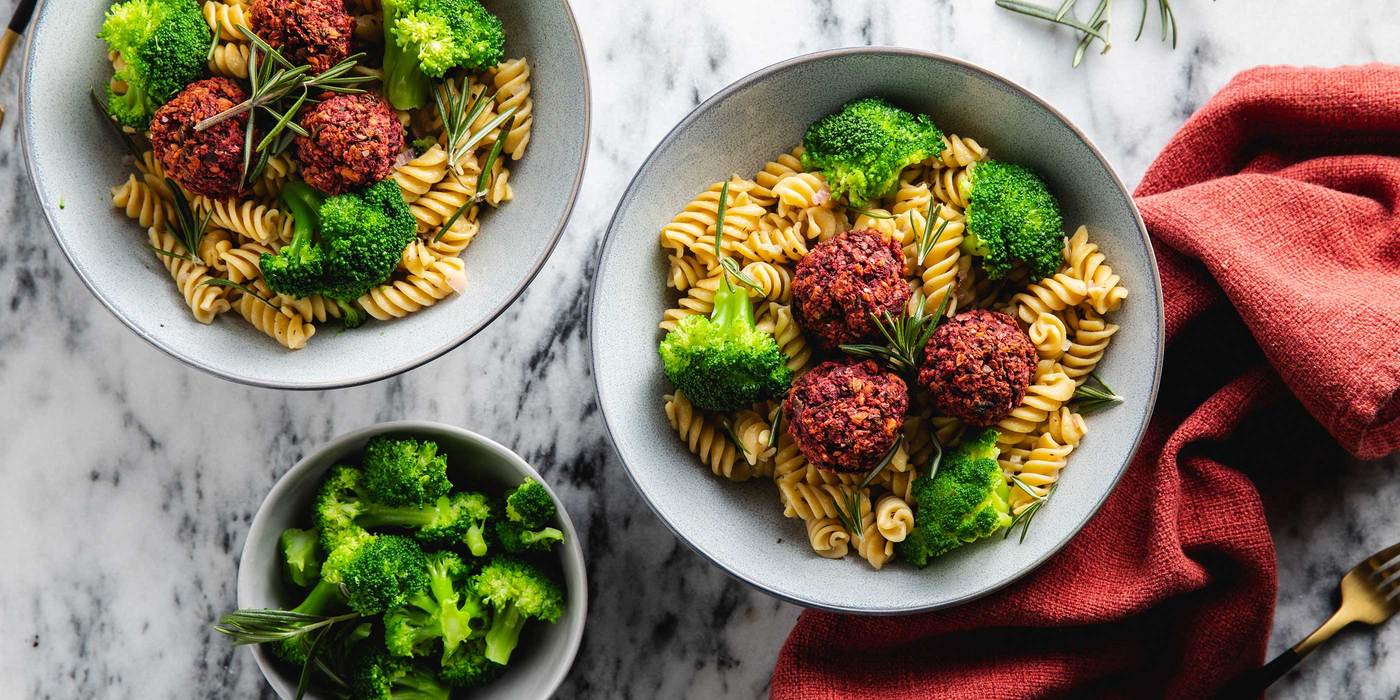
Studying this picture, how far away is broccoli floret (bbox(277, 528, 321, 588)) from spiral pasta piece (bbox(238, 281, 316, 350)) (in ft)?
1.74

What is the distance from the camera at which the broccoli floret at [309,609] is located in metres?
2.98

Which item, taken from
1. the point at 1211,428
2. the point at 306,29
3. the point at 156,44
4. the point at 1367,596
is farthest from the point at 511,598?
the point at 1367,596

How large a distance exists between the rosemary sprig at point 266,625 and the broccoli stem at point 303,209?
0.97m

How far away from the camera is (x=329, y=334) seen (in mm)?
2959

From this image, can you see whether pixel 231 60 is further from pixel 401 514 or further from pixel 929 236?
pixel 929 236

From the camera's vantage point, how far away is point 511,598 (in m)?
2.96

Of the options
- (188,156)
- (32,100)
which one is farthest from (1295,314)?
(32,100)

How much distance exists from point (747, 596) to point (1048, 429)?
3.41 feet

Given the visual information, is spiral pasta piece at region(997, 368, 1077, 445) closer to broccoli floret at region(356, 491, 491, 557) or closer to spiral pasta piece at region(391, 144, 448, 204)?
broccoli floret at region(356, 491, 491, 557)

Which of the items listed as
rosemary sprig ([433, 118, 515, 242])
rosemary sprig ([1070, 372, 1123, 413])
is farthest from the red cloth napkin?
rosemary sprig ([433, 118, 515, 242])

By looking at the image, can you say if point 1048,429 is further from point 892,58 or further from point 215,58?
point 215,58

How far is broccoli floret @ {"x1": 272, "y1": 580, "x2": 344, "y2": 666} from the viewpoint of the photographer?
2982mm

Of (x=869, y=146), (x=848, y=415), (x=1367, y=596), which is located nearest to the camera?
(x=848, y=415)

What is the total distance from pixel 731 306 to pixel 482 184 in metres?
0.73
